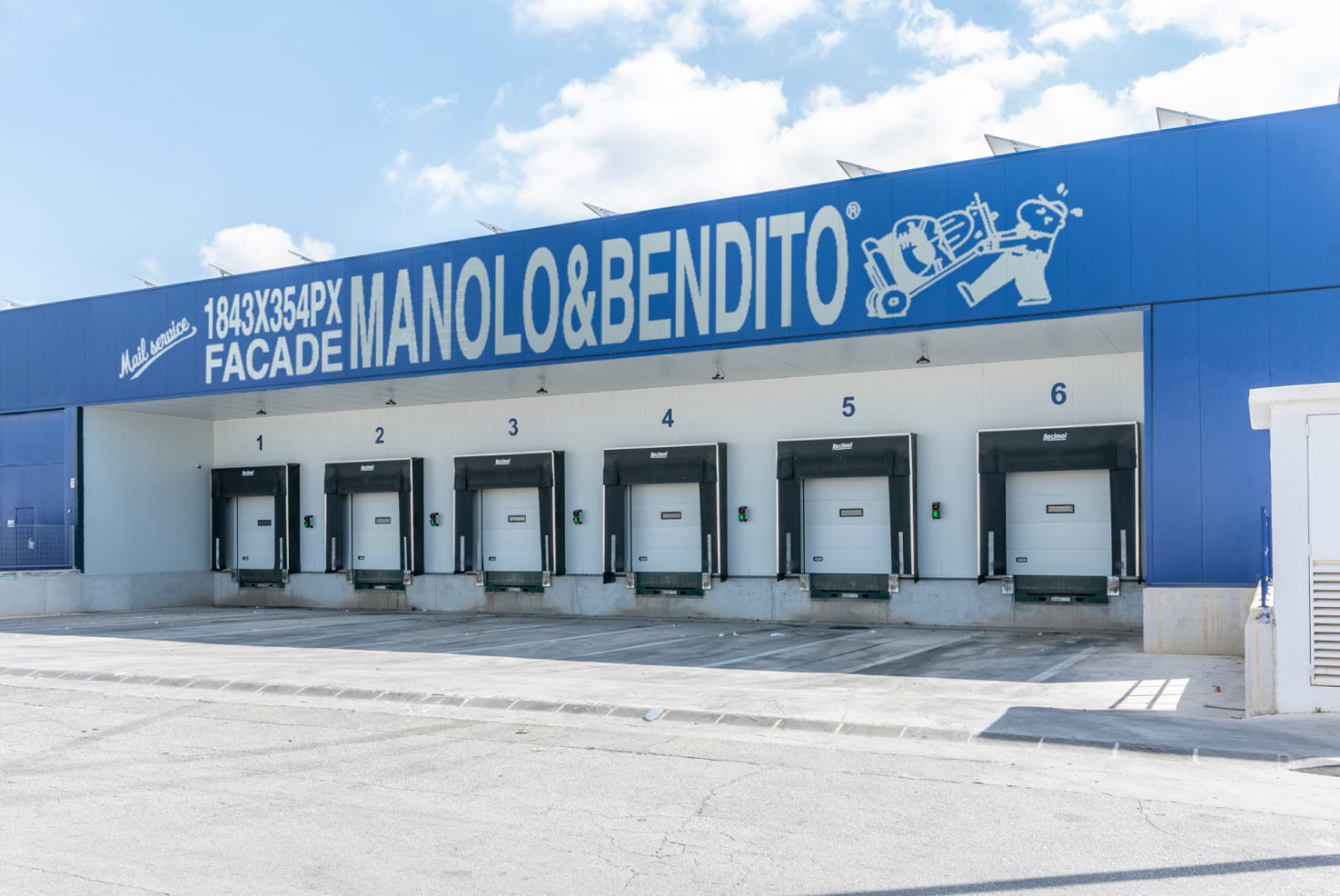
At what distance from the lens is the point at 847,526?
888 inches

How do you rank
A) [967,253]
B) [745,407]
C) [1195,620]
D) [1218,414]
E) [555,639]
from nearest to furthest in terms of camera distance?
1. [1195,620]
2. [1218,414]
3. [967,253]
4. [555,639]
5. [745,407]

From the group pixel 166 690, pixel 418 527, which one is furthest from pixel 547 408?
pixel 166 690

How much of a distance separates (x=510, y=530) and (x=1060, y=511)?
12.0m

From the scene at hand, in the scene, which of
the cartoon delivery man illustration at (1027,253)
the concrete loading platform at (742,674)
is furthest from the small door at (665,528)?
the cartoon delivery man illustration at (1027,253)

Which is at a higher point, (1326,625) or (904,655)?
(1326,625)

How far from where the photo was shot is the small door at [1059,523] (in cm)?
2025

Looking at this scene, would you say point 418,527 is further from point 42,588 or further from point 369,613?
point 42,588

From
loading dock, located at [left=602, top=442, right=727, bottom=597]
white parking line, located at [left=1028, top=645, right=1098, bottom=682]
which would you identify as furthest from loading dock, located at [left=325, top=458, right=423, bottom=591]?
white parking line, located at [left=1028, top=645, right=1098, bottom=682]

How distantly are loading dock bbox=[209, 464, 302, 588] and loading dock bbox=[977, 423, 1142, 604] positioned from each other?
1741cm

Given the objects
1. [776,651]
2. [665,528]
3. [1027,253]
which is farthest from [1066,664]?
[665,528]

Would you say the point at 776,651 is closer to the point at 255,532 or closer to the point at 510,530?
the point at 510,530

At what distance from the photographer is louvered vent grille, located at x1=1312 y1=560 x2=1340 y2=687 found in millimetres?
10406

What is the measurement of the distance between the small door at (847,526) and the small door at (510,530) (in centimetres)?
637

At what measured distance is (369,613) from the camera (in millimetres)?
26328
